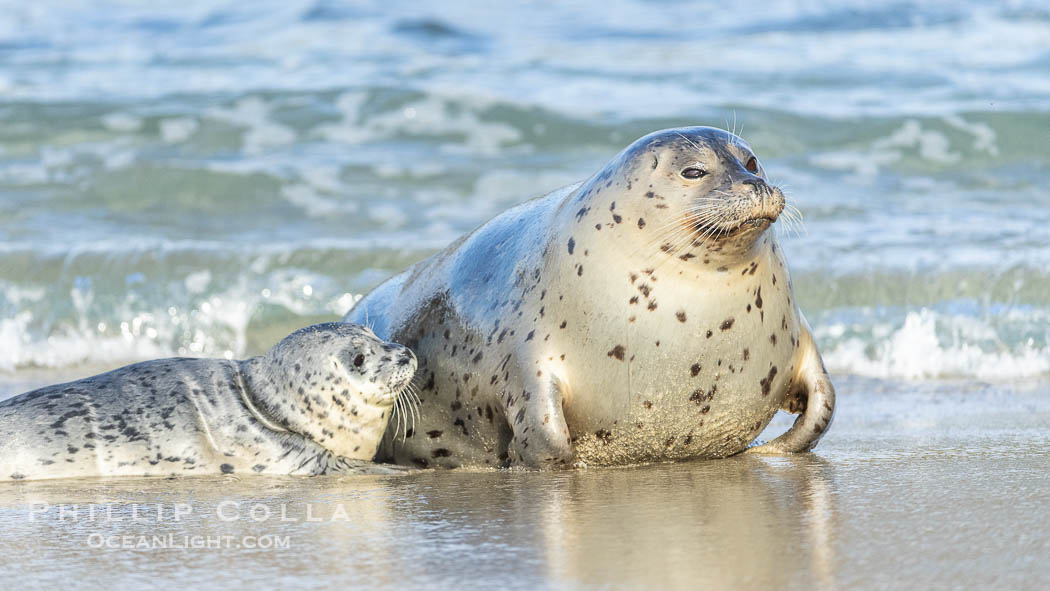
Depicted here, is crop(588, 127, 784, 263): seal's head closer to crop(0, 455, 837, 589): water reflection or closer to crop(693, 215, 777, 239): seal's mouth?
crop(693, 215, 777, 239): seal's mouth

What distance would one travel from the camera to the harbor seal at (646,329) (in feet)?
13.2

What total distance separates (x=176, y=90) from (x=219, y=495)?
32.1 feet

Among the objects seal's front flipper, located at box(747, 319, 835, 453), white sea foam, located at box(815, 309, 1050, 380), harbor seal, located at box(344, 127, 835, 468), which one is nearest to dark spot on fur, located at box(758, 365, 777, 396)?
harbor seal, located at box(344, 127, 835, 468)

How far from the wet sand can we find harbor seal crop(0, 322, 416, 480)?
12 centimetres

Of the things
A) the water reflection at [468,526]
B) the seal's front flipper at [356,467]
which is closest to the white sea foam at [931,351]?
the water reflection at [468,526]

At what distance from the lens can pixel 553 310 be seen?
419 cm

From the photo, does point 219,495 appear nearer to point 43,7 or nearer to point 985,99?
point 985,99

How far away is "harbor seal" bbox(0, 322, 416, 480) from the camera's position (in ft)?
14.1

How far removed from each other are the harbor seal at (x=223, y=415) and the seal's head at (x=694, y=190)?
3.03 ft

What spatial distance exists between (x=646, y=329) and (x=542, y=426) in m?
0.41

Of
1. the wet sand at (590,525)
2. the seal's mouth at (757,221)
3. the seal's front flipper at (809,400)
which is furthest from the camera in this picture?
the seal's front flipper at (809,400)

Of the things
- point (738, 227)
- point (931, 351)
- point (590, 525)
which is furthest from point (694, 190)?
point (931, 351)

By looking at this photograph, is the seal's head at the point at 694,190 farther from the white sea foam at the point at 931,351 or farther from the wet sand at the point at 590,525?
the white sea foam at the point at 931,351

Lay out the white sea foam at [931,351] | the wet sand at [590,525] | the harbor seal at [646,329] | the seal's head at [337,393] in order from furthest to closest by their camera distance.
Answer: the white sea foam at [931,351]
the seal's head at [337,393]
the harbor seal at [646,329]
the wet sand at [590,525]
